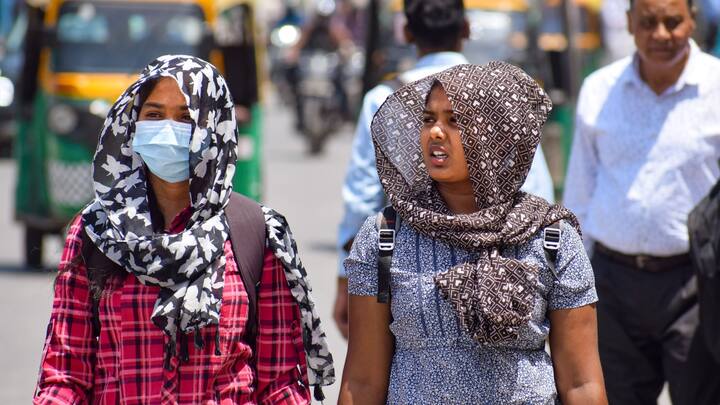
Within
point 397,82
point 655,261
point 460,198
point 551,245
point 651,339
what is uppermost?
point 397,82

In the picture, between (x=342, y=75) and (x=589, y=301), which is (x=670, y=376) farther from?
(x=342, y=75)

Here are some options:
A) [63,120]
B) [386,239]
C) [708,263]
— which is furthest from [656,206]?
[63,120]

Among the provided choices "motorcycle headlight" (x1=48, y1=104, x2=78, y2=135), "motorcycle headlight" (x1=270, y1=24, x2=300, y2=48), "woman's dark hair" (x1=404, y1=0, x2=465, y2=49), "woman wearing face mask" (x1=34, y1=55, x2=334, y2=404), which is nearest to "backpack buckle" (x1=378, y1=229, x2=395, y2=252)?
"woman wearing face mask" (x1=34, y1=55, x2=334, y2=404)

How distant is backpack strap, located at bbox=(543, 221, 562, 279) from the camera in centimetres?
356

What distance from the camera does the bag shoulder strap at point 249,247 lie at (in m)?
3.74

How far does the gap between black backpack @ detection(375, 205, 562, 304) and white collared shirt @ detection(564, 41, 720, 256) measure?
1693mm

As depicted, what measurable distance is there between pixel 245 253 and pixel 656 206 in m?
1.94

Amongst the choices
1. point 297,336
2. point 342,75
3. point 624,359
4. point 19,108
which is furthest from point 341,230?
point 342,75

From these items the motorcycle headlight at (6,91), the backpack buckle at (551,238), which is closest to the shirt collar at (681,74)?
the backpack buckle at (551,238)

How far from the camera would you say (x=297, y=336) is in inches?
151

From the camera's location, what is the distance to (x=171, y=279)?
3645 millimetres

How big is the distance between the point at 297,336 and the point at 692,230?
68.5 inches

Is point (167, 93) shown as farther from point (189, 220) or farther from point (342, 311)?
point (342, 311)

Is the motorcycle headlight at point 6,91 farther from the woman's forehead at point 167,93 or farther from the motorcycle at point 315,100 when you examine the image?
the woman's forehead at point 167,93
